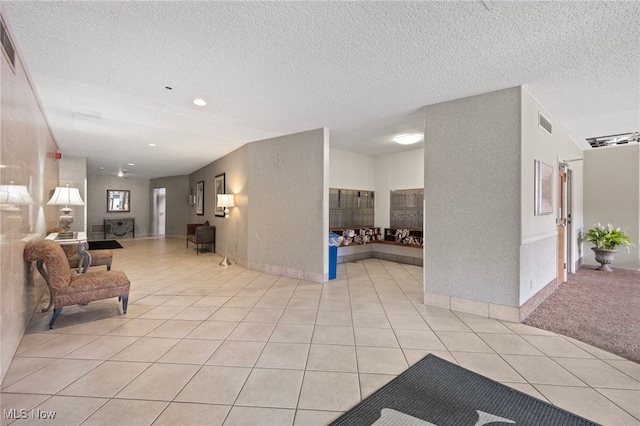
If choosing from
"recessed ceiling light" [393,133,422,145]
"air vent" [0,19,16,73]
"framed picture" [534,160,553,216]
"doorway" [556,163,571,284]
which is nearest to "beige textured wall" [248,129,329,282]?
"recessed ceiling light" [393,133,422,145]

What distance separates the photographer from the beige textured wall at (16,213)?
2.07 m

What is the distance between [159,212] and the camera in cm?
1226

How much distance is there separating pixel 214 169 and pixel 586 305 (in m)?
8.16

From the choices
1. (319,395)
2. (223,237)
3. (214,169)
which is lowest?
(319,395)

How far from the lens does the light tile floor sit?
1769mm

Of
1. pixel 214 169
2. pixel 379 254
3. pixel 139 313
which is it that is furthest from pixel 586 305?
pixel 214 169

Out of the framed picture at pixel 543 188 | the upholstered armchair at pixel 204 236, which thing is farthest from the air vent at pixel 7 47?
the upholstered armchair at pixel 204 236

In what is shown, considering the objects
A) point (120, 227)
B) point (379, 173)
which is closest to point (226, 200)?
point (379, 173)

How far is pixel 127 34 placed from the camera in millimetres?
2205

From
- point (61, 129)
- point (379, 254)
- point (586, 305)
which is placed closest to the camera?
point (586, 305)

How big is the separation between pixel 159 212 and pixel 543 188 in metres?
13.1

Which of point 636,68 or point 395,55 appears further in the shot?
point 636,68

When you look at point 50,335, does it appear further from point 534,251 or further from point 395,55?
point 534,251

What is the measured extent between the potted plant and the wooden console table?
14.4 m
